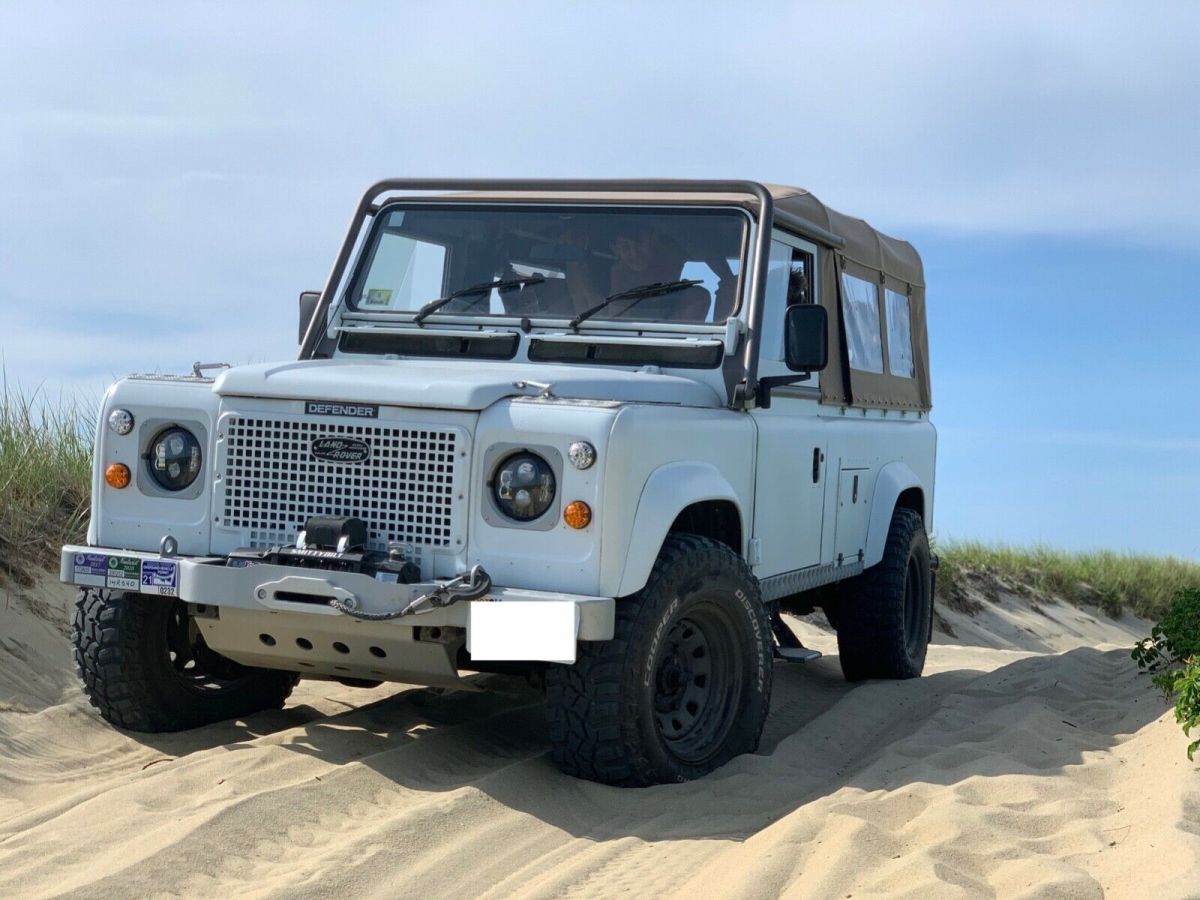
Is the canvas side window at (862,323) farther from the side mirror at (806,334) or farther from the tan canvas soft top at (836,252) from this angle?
the side mirror at (806,334)

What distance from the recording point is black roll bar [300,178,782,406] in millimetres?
6234

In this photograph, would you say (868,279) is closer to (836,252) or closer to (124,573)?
(836,252)

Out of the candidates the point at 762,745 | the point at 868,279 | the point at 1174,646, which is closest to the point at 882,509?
the point at 868,279

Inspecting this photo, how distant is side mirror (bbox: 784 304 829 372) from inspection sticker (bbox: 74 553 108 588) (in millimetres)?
2898

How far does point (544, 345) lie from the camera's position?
6.32 m

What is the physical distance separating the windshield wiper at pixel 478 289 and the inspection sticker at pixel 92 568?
5.84 feet

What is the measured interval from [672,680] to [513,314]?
1.82 m

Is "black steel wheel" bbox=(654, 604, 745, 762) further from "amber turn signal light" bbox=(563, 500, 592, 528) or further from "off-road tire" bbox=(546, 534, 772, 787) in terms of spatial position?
"amber turn signal light" bbox=(563, 500, 592, 528)

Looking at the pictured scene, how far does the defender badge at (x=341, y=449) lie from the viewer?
17.5 ft

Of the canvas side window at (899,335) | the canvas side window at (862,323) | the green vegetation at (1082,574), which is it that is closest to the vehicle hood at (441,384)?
the canvas side window at (862,323)

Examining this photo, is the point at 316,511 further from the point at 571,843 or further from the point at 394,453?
the point at 571,843

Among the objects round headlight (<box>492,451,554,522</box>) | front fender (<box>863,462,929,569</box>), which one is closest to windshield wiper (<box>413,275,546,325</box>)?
round headlight (<box>492,451,554,522</box>)

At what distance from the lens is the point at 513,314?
655 cm

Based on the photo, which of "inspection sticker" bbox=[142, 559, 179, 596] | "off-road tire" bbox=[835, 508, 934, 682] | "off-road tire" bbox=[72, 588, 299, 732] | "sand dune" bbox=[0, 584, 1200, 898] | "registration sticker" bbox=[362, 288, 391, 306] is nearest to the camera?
"sand dune" bbox=[0, 584, 1200, 898]
